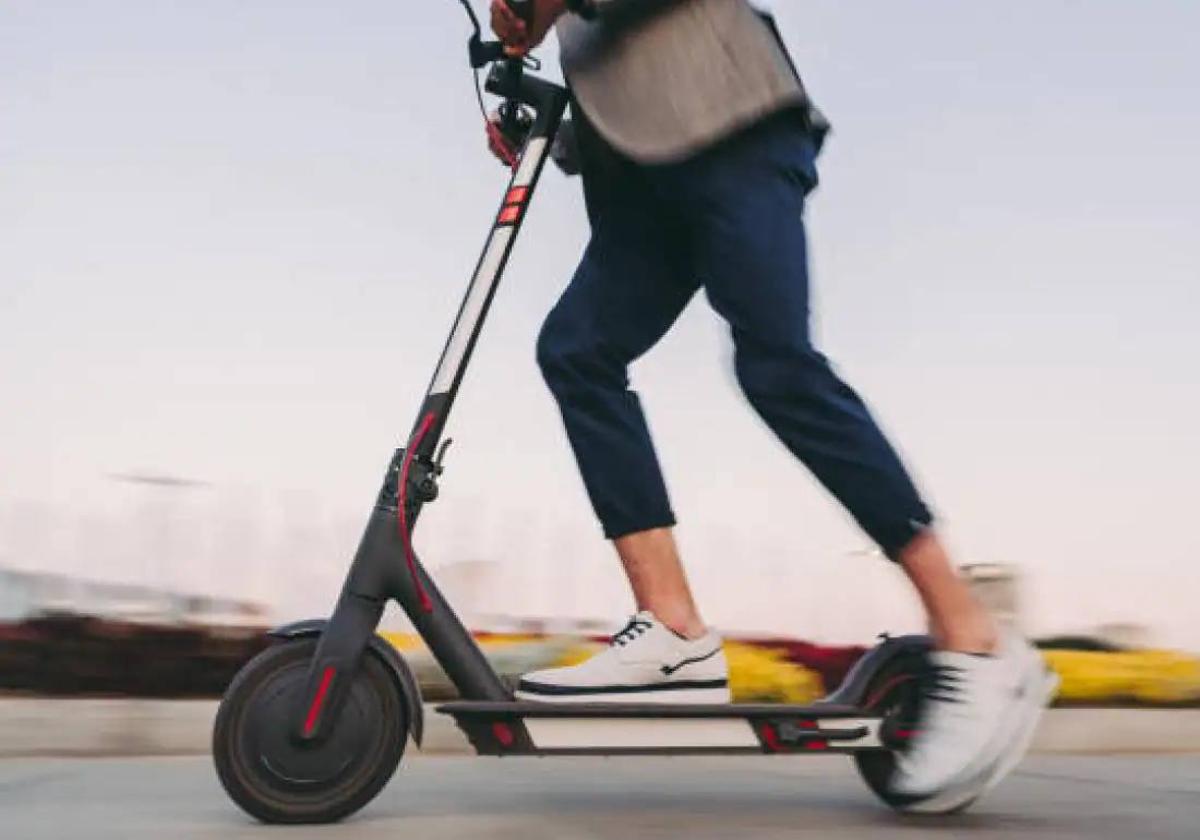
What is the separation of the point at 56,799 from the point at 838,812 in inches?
61.5

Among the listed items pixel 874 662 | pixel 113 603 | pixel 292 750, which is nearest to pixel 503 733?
pixel 292 750

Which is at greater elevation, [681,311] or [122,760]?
[681,311]

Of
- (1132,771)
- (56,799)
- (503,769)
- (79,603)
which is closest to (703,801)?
(503,769)

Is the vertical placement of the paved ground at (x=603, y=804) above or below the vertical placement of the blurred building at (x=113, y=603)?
above

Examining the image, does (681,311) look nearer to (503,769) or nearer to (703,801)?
(703,801)

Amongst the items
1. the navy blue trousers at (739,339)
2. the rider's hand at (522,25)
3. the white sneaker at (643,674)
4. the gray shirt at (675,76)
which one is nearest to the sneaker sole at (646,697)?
the white sneaker at (643,674)

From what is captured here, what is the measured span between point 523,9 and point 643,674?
3.92ft

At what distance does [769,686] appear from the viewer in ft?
19.3

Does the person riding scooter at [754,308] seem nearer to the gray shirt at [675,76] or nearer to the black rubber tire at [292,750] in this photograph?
the gray shirt at [675,76]

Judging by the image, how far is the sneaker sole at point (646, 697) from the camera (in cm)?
281

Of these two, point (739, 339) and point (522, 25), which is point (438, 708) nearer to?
point (739, 339)

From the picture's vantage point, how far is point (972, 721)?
9.25 ft

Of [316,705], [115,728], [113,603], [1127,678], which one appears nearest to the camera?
[316,705]

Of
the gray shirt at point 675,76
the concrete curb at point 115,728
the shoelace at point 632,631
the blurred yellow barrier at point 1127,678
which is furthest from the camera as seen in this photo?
the blurred yellow barrier at point 1127,678
